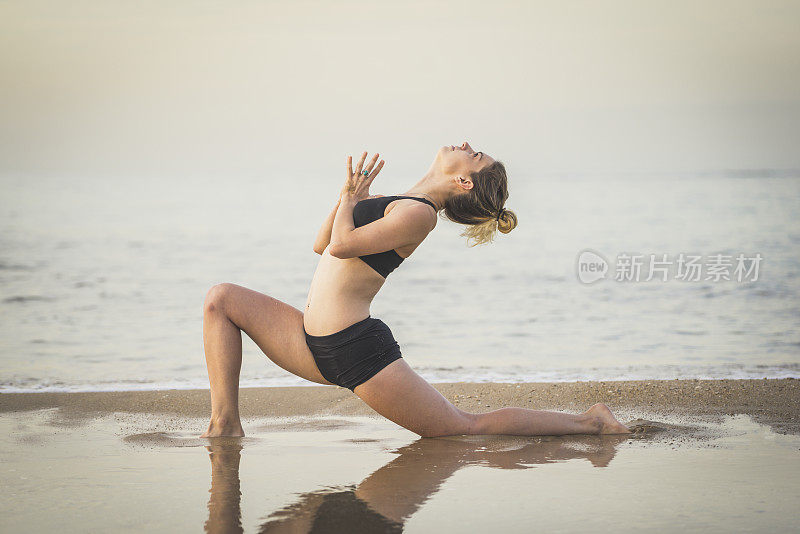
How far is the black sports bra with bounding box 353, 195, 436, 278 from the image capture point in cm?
368

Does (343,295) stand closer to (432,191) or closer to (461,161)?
(432,191)

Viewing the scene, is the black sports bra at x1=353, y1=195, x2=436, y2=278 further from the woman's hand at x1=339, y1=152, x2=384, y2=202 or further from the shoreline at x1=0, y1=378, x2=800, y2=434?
the shoreline at x1=0, y1=378, x2=800, y2=434

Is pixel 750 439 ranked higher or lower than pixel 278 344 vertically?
lower

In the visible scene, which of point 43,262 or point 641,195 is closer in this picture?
point 43,262

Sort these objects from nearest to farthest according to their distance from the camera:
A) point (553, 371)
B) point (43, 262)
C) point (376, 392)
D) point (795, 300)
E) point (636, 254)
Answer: point (376, 392) → point (553, 371) → point (795, 300) → point (43, 262) → point (636, 254)

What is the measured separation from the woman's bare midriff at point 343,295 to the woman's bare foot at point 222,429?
583 mm

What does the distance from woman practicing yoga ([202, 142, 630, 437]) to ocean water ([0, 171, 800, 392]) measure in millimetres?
286

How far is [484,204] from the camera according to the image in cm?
384

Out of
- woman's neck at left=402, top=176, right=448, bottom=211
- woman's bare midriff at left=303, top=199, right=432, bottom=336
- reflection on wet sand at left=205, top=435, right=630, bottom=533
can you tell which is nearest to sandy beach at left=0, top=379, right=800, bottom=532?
reflection on wet sand at left=205, top=435, right=630, bottom=533

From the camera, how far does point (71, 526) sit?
259 cm

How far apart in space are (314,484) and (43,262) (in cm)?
1221

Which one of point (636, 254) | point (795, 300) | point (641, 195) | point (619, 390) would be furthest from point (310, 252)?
point (641, 195)

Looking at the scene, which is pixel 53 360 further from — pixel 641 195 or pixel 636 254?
pixel 641 195

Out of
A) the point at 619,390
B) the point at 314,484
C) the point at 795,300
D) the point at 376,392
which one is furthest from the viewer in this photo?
the point at 795,300
